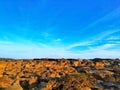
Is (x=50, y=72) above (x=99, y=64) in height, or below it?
below

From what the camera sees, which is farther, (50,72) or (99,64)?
(99,64)

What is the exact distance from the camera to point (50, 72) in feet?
174

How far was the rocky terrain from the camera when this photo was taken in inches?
1750

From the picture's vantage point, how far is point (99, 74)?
5262 cm

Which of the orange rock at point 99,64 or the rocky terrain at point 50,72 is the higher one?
the orange rock at point 99,64

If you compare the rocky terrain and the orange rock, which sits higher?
the orange rock

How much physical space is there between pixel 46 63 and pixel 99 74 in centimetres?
1302

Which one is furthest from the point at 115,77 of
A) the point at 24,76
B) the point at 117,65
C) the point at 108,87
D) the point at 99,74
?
the point at 24,76

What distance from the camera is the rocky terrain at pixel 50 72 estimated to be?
44.5m

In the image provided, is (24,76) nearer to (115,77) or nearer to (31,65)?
(31,65)

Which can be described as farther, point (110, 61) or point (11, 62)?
point (110, 61)

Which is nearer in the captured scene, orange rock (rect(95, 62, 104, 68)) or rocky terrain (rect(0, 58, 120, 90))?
Result: rocky terrain (rect(0, 58, 120, 90))

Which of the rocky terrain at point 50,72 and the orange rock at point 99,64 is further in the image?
the orange rock at point 99,64

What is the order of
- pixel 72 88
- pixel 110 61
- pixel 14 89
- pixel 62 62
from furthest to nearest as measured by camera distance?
pixel 110 61 → pixel 62 62 → pixel 14 89 → pixel 72 88
